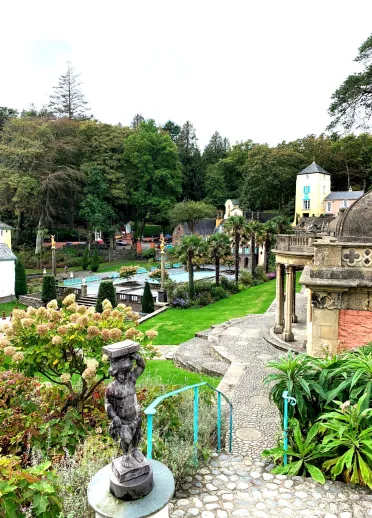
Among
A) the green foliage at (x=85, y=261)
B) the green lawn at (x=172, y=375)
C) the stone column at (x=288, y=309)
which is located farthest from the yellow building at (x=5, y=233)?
the stone column at (x=288, y=309)

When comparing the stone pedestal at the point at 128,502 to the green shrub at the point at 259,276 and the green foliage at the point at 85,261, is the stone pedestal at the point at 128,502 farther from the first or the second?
the green foliage at the point at 85,261

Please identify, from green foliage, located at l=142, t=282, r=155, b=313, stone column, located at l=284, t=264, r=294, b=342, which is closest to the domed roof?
stone column, located at l=284, t=264, r=294, b=342

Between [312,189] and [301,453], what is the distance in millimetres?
50394

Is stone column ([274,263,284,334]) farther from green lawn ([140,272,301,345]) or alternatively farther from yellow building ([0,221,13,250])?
yellow building ([0,221,13,250])

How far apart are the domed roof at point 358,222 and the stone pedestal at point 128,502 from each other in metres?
9.25

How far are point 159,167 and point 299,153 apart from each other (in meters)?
20.7

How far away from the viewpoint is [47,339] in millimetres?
7477

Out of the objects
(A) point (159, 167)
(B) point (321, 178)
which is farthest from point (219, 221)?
→ (B) point (321, 178)

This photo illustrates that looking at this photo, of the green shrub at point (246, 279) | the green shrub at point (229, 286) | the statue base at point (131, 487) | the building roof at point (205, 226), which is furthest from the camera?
the building roof at point (205, 226)

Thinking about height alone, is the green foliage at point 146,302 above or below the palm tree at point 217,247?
below

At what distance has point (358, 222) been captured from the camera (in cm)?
1172

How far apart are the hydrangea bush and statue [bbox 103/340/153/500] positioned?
2860 mm

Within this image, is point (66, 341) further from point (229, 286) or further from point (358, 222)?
point (229, 286)

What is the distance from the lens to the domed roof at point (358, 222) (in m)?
11.5
